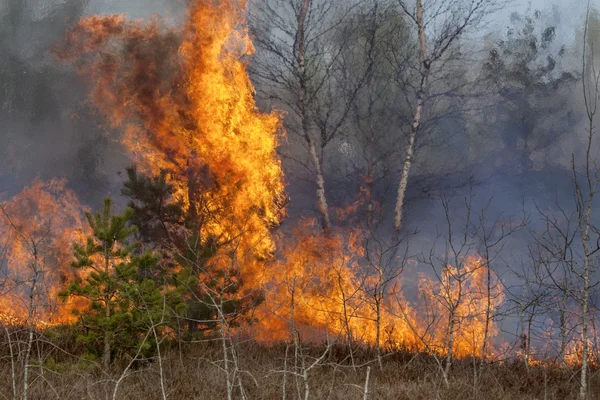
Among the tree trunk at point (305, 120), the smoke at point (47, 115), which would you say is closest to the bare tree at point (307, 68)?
the tree trunk at point (305, 120)

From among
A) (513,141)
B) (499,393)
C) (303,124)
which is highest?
(513,141)

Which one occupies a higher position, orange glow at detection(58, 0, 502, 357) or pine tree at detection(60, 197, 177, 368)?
orange glow at detection(58, 0, 502, 357)

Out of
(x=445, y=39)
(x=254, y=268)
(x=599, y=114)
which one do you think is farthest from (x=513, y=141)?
(x=254, y=268)

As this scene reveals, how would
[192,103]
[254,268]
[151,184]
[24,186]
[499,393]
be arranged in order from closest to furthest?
[499,393]
[151,184]
[254,268]
[192,103]
[24,186]

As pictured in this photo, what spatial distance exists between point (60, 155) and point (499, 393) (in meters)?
19.1

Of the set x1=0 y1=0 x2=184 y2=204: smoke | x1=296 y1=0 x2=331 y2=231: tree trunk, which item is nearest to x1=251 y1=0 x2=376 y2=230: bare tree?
x1=296 y1=0 x2=331 y2=231: tree trunk

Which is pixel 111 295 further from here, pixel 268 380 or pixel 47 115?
pixel 47 115

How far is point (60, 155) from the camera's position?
2109 cm

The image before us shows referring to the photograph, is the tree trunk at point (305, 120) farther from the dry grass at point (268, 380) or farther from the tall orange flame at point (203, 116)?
the dry grass at point (268, 380)

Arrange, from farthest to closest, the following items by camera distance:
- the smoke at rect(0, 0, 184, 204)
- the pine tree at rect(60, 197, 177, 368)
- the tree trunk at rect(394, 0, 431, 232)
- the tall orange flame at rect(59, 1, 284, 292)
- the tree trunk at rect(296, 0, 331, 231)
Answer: the smoke at rect(0, 0, 184, 204)
the tree trunk at rect(296, 0, 331, 231)
the tree trunk at rect(394, 0, 431, 232)
the tall orange flame at rect(59, 1, 284, 292)
the pine tree at rect(60, 197, 177, 368)

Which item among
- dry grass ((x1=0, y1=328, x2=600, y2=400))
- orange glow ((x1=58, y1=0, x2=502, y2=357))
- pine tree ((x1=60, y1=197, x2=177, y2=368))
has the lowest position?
dry grass ((x1=0, y1=328, x2=600, y2=400))

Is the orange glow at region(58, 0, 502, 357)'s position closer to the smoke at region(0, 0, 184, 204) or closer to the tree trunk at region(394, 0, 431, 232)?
the tree trunk at region(394, 0, 431, 232)

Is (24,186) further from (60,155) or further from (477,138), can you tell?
(477,138)

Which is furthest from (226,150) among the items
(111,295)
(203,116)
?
(111,295)
